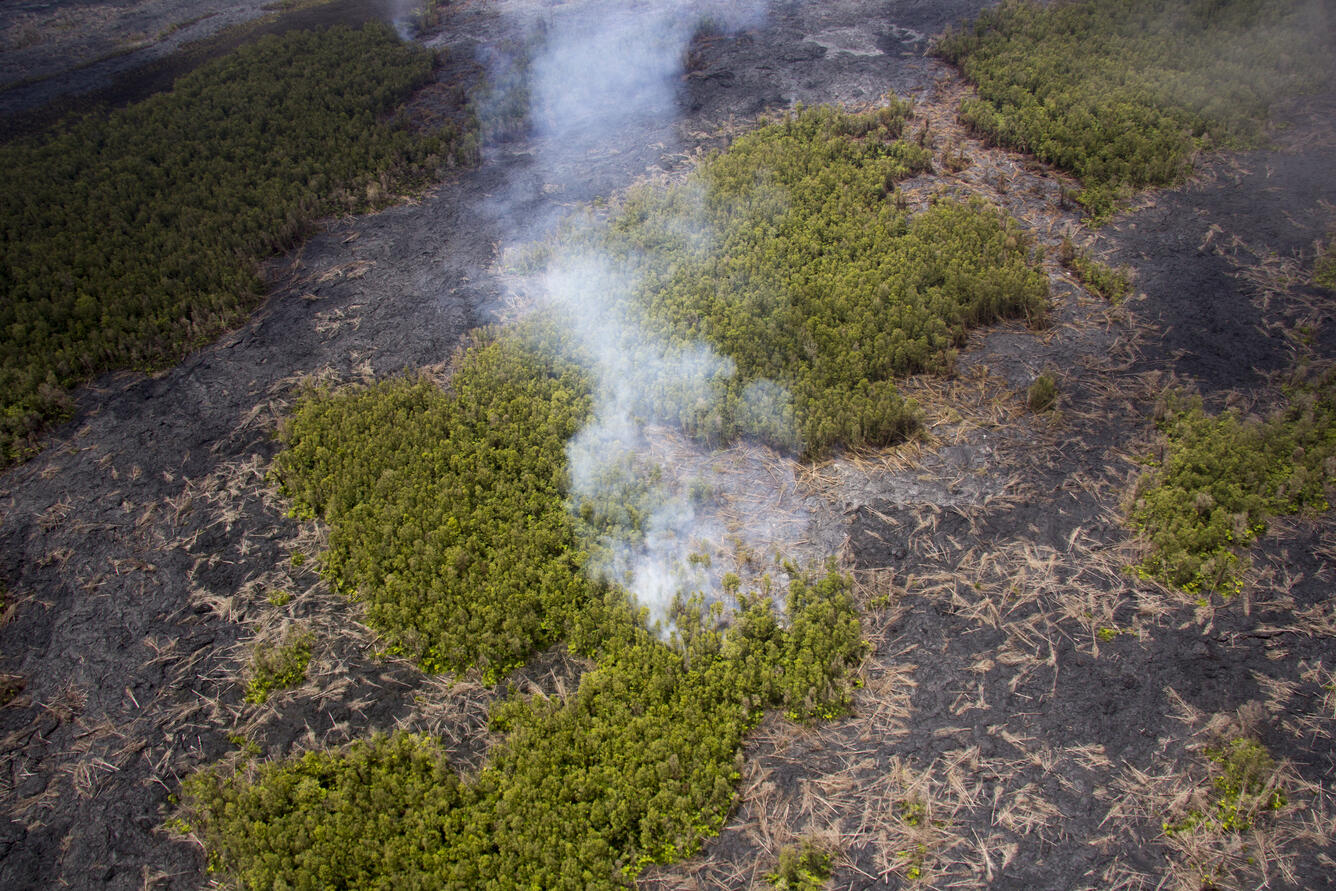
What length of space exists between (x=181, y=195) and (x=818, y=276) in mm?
7935

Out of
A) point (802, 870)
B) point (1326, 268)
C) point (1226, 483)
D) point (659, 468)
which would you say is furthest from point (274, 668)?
point (1326, 268)

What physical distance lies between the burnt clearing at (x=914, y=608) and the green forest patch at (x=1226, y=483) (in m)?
0.15

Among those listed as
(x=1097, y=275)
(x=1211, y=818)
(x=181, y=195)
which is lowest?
(x=1211, y=818)

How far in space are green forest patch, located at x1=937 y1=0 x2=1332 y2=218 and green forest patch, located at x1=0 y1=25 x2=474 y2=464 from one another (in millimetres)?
7456

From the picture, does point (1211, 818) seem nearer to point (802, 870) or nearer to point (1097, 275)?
point (802, 870)

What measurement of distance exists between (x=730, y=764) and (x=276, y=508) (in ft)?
13.1

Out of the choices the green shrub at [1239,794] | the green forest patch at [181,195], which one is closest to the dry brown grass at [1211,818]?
the green shrub at [1239,794]

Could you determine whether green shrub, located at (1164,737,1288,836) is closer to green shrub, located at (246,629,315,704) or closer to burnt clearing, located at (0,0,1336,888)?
burnt clearing, located at (0,0,1336,888)

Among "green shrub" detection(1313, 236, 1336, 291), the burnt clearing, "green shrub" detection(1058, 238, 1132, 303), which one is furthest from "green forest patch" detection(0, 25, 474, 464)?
"green shrub" detection(1313, 236, 1336, 291)

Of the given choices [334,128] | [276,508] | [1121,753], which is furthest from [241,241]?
[1121,753]

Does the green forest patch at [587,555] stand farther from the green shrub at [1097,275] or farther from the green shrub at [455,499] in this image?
the green shrub at [1097,275]

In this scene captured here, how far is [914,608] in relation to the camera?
4.98 m

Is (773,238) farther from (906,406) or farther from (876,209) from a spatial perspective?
(906,406)

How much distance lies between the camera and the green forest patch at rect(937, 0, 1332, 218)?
8758mm
